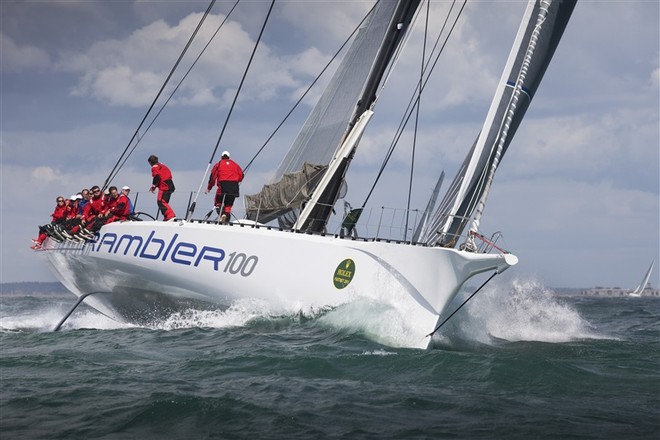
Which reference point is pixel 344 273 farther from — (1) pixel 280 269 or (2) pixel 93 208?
(2) pixel 93 208

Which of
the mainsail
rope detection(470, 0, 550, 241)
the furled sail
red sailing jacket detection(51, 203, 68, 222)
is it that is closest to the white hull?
the furled sail

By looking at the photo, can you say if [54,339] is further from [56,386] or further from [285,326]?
[56,386]

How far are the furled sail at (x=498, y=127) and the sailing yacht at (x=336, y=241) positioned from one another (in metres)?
0.01

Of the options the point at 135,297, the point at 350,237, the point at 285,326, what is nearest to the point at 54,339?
the point at 135,297

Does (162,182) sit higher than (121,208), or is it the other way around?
(162,182)

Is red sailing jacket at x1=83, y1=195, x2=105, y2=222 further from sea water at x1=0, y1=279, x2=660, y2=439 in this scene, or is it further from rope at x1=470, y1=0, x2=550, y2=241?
rope at x1=470, y1=0, x2=550, y2=241

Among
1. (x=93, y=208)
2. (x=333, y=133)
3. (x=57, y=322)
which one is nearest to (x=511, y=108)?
(x=333, y=133)

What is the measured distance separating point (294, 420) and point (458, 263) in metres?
3.76

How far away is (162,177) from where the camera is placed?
37.8 ft

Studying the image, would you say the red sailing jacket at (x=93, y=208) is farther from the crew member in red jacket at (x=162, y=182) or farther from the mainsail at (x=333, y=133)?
the mainsail at (x=333, y=133)

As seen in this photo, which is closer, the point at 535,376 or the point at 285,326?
the point at 535,376

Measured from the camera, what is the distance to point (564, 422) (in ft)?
17.3

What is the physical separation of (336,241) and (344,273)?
0.39 meters

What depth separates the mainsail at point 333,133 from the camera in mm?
10961
